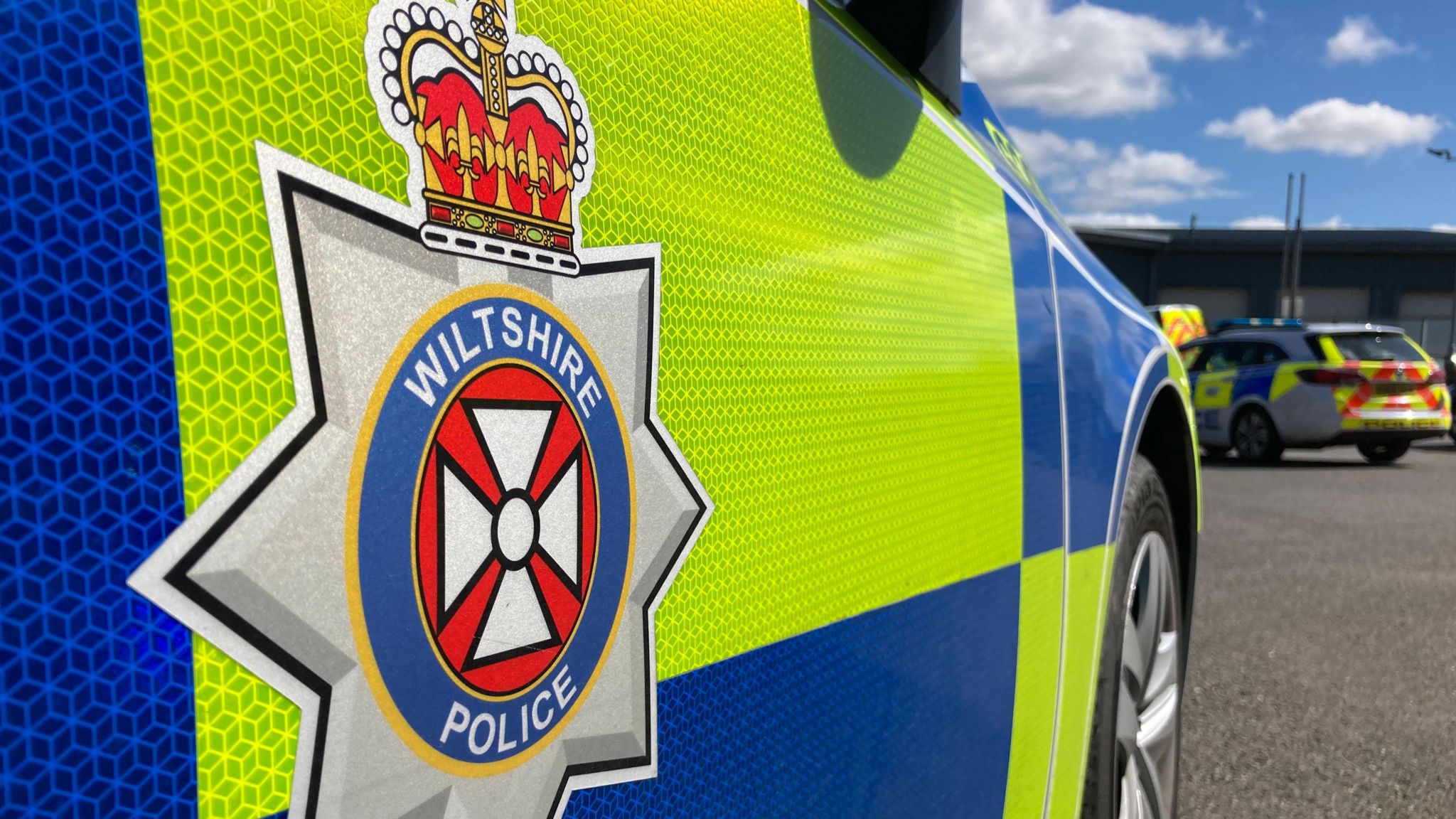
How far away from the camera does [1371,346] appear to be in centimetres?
1120

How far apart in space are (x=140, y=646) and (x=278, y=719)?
3.1 inches

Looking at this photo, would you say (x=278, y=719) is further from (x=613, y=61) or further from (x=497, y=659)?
(x=613, y=61)

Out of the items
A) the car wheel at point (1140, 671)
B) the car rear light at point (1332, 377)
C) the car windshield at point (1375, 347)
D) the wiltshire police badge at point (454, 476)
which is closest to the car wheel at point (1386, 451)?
Result: the car windshield at point (1375, 347)

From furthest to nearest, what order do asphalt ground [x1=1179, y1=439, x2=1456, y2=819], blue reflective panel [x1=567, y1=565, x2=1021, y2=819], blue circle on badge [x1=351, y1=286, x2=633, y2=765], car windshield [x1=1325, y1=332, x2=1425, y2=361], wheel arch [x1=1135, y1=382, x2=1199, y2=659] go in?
car windshield [x1=1325, y1=332, x2=1425, y2=361], asphalt ground [x1=1179, y1=439, x2=1456, y2=819], wheel arch [x1=1135, y1=382, x2=1199, y2=659], blue reflective panel [x1=567, y1=565, x2=1021, y2=819], blue circle on badge [x1=351, y1=286, x2=633, y2=765]

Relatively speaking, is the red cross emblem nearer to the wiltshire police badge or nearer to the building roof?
the wiltshire police badge

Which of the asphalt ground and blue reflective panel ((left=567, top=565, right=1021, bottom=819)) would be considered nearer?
blue reflective panel ((left=567, top=565, right=1021, bottom=819))

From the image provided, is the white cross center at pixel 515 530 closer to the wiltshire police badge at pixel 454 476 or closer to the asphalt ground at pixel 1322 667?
the wiltshire police badge at pixel 454 476

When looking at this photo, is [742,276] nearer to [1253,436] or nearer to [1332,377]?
[1332,377]

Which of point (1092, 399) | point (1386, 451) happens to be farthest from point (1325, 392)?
point (1092, 399)

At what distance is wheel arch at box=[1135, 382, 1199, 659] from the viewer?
7.25 feet

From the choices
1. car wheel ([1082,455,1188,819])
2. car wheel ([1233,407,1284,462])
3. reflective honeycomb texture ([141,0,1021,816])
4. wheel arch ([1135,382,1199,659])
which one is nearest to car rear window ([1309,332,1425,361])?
car wheel ([1233,407,1284,462])

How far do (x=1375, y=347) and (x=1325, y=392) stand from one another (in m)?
0.82

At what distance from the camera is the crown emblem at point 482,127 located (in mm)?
590

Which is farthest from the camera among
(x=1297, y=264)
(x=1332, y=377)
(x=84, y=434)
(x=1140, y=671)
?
(x=1297, y=264)
